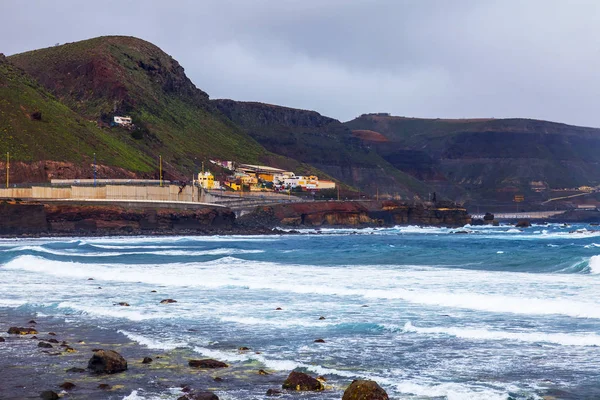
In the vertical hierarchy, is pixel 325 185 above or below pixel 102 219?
above

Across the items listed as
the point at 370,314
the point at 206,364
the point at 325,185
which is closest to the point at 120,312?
the point at 370,314

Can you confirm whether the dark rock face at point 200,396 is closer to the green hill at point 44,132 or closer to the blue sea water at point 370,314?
the blue sea water at point 370,314

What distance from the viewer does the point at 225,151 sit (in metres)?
195

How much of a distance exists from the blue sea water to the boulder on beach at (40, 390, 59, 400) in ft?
4.71

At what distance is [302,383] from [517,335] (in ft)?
27.5

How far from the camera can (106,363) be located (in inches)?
723

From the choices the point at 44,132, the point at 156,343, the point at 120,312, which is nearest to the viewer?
the point at 156,343

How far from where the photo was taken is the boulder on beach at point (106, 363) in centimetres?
1836

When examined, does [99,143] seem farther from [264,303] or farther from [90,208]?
[264,303]

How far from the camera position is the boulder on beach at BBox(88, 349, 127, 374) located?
18.4 metres

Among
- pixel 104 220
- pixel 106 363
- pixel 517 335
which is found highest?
pixel 104 220

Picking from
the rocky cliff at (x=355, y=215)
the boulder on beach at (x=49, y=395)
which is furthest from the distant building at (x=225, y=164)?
the boulder on beach at (x=49, y=395)

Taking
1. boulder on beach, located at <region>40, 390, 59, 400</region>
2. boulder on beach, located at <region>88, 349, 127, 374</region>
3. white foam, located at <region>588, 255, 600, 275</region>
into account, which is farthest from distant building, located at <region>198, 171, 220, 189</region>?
boulder on beach, located at <region>40, 390, 59, 400</region>

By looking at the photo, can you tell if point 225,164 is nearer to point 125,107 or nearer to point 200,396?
point 125,107
